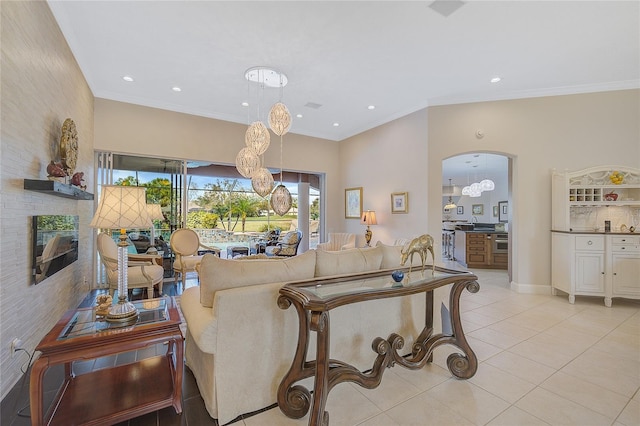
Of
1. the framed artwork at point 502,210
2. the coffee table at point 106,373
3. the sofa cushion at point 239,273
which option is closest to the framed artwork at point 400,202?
the sofa cushion at point 239,273

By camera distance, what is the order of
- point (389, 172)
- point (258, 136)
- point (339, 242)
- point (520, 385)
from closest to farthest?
point (520, 385)
point (258, 136)
point (389, 172)
point (339, 242)

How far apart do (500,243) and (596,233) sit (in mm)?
2674

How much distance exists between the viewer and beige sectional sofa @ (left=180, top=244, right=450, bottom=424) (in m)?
1.75

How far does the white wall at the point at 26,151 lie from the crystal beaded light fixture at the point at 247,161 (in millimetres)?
2152

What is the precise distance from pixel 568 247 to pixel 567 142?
173 cm

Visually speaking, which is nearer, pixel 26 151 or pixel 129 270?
pixel 26 151

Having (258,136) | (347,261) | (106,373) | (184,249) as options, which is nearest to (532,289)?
(347,261)

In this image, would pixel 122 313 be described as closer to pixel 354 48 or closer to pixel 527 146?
pixel 354 48

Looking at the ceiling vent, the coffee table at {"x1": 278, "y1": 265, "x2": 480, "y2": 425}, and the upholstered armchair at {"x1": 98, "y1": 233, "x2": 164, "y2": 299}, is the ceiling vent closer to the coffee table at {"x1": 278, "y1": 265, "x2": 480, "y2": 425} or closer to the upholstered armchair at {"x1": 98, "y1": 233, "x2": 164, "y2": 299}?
the coffee table at {"x1": 278, "y1": 265, "x2": 480, "y2": 425}

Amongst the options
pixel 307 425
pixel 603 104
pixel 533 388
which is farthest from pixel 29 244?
pixel 603 104

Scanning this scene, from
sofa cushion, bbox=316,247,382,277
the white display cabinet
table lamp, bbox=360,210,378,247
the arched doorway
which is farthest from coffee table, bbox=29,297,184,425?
the white display cabinet

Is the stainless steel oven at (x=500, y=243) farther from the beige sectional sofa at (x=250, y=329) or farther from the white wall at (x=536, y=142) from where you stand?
the beige sectional sofa at (x=250, y=329)

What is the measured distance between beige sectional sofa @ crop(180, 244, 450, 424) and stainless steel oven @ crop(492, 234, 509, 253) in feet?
18.7

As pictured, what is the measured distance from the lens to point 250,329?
1837 mm
